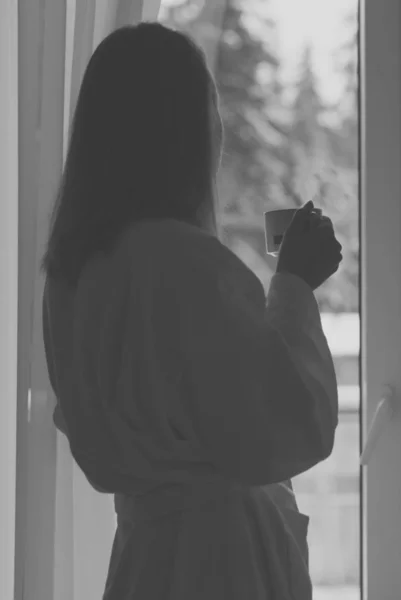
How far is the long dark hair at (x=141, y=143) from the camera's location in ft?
2.60

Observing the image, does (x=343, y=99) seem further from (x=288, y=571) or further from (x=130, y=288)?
(x=288, y=571)

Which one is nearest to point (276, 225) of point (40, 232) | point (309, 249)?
point (309, 249)

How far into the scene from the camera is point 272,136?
138cm

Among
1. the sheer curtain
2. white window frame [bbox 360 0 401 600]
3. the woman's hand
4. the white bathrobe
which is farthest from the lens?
white window frame [bbox 360 0 401 600]

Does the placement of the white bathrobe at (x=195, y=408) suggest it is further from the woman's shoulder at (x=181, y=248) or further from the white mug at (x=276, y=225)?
the white mug at (x=276, y=225)

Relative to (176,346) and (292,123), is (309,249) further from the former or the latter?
(292,123)

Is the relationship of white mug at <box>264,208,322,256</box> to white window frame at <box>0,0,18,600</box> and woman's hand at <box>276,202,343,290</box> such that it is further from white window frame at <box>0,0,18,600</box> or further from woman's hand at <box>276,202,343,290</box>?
white window frame at <box>0,0,18,600</box>

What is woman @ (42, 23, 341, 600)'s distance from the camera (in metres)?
0.72

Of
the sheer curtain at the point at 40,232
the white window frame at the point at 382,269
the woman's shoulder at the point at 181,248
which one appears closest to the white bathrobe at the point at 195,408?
the woman's shoulder at the point at 181,248

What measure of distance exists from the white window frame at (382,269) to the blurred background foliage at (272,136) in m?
0.07

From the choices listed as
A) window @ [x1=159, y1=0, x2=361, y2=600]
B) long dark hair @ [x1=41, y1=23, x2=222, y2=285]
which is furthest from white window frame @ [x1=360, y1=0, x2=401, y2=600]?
long dark hair @ [x1=41, y1=23, x2=222, y2=285]

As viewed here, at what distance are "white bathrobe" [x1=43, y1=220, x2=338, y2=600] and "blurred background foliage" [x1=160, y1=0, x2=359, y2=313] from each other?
0.58 metres

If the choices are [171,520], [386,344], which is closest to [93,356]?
[171,520]

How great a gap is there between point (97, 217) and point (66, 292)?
11 centimetres
